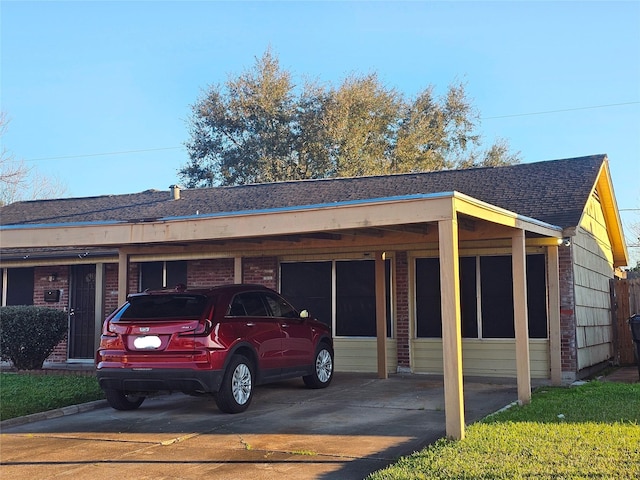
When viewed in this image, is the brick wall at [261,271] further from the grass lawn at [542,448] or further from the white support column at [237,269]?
the grass lawn at [542,448]

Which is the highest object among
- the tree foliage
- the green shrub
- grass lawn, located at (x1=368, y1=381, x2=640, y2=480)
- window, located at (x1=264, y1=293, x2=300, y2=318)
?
the tree foliage

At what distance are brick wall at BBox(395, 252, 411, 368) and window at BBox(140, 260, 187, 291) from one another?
4.94 meters

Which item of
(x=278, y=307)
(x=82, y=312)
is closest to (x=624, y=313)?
(x=278, y=307)

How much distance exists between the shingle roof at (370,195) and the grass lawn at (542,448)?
161 inches

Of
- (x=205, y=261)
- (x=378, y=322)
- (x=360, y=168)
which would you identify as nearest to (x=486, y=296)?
(x=378, y=322)

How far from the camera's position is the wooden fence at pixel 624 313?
15.3 m

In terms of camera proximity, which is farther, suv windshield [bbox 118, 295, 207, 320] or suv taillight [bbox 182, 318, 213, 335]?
suv windshield [bbox 118, 295, 207, 320]

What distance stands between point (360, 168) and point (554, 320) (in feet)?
72.5

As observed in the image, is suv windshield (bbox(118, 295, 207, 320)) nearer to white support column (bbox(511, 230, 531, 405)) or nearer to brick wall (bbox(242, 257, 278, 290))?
white support column (bbox(511, 230, 531, 405))

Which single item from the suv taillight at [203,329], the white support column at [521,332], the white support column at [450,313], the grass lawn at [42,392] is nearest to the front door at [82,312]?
the grass lawn at [42,392]

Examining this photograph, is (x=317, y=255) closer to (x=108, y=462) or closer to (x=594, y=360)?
(x=594, y=360)

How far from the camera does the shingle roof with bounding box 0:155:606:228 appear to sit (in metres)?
12.3

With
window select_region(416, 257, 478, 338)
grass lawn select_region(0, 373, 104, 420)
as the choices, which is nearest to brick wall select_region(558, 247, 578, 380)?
window select_region(416, 257, 478, 338)

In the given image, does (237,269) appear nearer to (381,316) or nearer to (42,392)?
(381,316)
